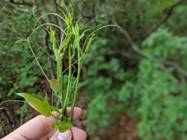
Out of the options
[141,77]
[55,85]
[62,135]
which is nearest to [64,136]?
[62,135]

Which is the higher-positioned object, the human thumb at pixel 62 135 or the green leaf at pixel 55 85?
the green leaf at pixel 55 85

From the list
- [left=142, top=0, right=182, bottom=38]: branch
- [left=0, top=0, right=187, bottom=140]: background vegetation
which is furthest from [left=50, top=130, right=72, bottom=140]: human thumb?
[left=142, top=0, right=182, bottom=38]: branch

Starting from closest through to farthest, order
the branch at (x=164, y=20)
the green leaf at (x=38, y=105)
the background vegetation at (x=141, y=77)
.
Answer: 1. the green leaf at (x=38, y=105)
2. the background vegetation at (x=141, y=77)
3. the branch at (x=164, y=20)

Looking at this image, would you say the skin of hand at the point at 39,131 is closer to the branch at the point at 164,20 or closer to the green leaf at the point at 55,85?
the green leaf at the point at 55,85

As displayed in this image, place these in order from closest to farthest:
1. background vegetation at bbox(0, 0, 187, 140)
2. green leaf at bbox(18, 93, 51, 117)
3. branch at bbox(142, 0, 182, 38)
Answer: green leaf at bbox(18, 93, 51, 117) → background vegetation at bbox(0, 0, 187, 140) → branch at bbox(142, 0, 182, 38)

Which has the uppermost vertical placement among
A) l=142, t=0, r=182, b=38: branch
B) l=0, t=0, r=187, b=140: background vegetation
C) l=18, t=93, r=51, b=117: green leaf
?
l=18, t=93, r=51, b=117: green leaf

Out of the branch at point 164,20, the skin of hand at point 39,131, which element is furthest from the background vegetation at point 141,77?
the skin of hand at point 39,131

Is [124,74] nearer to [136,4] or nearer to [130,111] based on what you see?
[130,111]

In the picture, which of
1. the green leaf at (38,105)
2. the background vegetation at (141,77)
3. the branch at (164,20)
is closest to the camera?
the green leaf at (38,105)

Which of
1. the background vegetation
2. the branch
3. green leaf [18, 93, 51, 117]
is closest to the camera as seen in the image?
green leaf [18, 93, 51, 117]

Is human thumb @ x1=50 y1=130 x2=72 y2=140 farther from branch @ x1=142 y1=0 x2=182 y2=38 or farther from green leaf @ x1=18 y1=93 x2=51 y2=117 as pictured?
branch @ x1=142 y1=0 x2=182 y2=38

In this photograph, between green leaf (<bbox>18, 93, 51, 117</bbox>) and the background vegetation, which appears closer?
green leaf (<bbox>18, 93, 51, 117</bbox>)

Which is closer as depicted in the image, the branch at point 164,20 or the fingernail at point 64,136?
the fingernail at point 64,136
